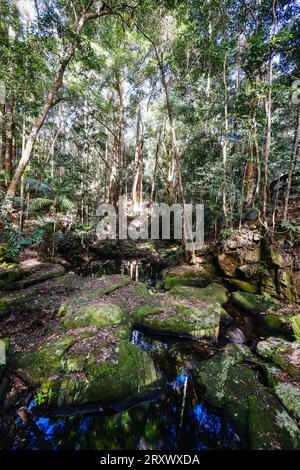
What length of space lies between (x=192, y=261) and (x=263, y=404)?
22.9 feet

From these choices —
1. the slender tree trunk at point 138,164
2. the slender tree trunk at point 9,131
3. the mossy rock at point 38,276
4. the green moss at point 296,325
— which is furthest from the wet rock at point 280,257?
the slender tree trunk at point 138,164

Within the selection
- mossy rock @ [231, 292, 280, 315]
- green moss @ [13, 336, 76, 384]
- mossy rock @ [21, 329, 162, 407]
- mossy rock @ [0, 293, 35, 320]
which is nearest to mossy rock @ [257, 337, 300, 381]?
mossy rock @ [231, 292, 280, 315]

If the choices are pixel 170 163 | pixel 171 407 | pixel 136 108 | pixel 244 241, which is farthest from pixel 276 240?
pixel 136 108

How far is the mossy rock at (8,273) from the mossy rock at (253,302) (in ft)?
24.1

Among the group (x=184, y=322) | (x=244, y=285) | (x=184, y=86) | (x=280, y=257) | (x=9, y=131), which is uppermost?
(x=184, y=86)

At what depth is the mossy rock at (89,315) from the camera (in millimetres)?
4551

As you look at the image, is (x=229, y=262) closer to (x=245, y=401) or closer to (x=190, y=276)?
(x=190, y=276)

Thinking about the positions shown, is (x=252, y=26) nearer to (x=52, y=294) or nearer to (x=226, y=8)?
(x=226, y=8)

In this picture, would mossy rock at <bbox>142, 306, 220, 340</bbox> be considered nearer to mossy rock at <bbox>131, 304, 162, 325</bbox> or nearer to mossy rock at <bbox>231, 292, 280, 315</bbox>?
mossy rock at <bbox>131, 304, 162, 325</bbox>

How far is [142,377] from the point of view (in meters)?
3.65

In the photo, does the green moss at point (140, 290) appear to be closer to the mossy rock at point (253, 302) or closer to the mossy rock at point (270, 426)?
the mossy rock at point (253, 302)

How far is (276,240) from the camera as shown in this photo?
23.0ft

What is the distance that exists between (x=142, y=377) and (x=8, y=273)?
213 inches

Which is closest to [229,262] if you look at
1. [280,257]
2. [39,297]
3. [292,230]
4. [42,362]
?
[280,257]
